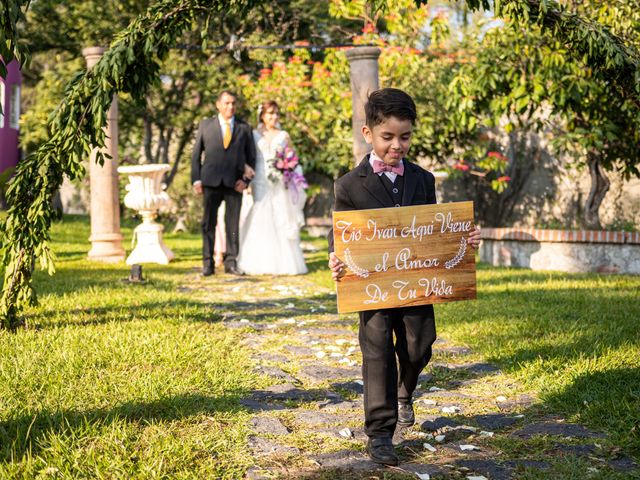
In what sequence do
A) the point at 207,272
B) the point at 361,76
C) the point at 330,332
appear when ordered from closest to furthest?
the point at 330,332 → the point at 361,76 → the point at 207,272

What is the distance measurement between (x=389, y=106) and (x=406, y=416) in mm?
1517

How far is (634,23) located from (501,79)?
1.78 metres

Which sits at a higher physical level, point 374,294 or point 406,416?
point 374,294

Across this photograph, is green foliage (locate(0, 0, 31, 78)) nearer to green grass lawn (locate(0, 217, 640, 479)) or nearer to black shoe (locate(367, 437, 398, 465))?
green grass lawn (locate(0, 217, 640, 479))

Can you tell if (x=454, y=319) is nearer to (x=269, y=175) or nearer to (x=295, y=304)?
(x=295, y=304)

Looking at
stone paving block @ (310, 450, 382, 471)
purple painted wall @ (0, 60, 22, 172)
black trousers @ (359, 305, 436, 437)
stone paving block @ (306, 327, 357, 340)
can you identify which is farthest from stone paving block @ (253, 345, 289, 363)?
purple painted wall @ (0, 60, 22, 172)

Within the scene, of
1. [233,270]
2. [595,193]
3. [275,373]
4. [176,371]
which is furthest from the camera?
[595,193]

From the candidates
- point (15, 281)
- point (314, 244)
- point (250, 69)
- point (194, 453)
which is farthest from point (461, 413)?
point (250, 69)

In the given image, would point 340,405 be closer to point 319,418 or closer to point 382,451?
point 319,418

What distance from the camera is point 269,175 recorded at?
1096 centimetres

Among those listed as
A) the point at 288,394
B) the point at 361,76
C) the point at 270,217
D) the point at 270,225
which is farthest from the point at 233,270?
the point at 288,394

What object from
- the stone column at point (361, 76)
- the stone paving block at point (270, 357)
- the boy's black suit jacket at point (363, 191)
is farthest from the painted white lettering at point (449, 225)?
the stone column at point (361, 76)

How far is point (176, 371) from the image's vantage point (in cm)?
472

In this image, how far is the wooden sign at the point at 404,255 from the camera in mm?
3559
